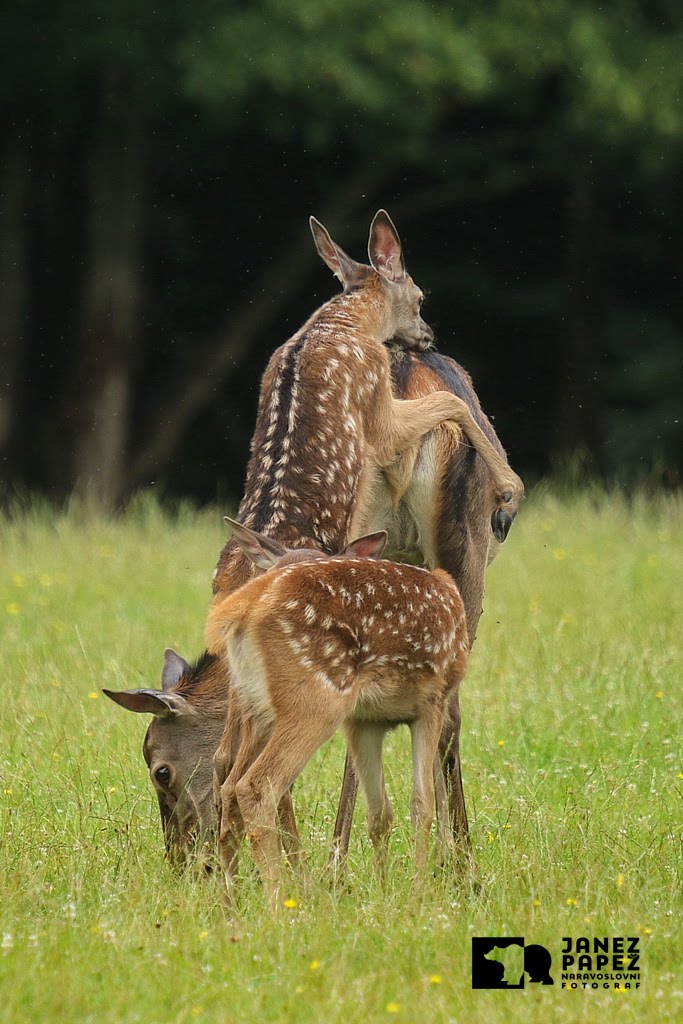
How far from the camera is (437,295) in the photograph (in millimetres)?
20812

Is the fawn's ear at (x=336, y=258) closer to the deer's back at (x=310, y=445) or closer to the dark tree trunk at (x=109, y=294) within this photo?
the deer's back at (x=310, y=445)

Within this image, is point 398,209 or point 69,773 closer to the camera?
point 69,773

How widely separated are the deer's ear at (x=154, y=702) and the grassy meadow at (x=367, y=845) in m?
0.46

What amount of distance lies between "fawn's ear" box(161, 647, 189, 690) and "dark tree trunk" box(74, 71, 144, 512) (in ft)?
39.6

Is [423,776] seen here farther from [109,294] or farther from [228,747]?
[109,294]

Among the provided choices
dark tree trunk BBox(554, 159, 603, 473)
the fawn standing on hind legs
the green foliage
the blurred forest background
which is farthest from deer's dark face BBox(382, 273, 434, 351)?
dark tree trunk BBox(554, 159, 603, 473)

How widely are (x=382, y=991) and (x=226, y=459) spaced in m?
17.1

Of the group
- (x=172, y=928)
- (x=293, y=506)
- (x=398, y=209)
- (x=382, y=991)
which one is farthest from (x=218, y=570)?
(x=398, y=209)

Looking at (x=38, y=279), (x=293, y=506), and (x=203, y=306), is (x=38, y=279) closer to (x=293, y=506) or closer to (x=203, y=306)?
(x=203, y=306)

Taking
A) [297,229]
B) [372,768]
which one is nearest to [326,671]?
[372,768]

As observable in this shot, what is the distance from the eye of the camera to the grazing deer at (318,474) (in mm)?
5793

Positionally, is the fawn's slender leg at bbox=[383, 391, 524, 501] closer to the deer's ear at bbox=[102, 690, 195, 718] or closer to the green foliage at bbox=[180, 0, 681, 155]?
the deer's ear at bbox=[102, 690, 195, 718]

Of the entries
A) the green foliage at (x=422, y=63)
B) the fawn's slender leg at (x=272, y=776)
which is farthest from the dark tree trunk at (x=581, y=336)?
the fawn's slender leg at (x=272, y=776)

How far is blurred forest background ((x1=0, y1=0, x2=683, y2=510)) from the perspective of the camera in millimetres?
16938
